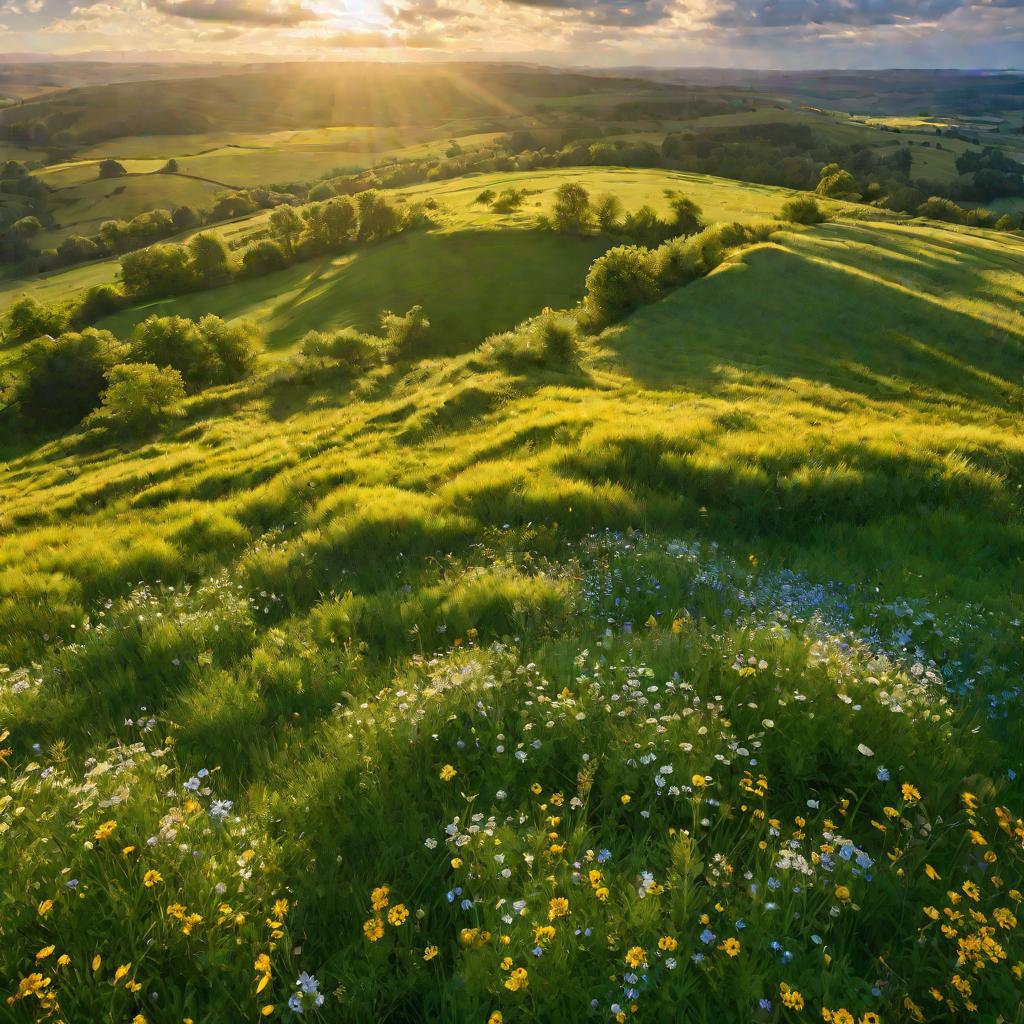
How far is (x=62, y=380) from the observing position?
48.2m

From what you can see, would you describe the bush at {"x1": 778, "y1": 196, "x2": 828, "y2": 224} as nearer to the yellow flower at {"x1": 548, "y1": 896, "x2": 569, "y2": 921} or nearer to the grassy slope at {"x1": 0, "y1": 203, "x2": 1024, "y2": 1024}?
the grassy slope at {"x1": 0, "y1": 203, "x2": 1024, "y2": 1024}

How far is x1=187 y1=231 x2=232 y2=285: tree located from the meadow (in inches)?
3125

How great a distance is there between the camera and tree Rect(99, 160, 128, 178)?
16585 centimetres

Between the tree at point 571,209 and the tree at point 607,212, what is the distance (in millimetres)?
1078

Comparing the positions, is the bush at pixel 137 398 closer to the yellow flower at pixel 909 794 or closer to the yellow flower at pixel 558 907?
the yellow flower at pixel 558 907

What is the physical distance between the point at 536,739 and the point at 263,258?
9257cm

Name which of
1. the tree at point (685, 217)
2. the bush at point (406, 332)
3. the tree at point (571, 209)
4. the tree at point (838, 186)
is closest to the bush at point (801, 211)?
the tree at point (685, 217)

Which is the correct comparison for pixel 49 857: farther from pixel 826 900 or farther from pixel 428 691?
pixel 826 900

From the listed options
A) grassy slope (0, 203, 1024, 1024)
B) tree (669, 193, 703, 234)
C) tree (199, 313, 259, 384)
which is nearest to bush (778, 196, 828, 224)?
tree (669, 193, 703, 234)

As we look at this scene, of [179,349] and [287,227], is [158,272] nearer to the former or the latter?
[287,227]

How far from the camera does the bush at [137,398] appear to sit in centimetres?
3503

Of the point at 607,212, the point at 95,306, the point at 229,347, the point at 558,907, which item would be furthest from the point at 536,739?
the point at 95,306

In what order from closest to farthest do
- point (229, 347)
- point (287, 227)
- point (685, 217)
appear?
point (229, 347) → point (685, 217) → point (287, 227)

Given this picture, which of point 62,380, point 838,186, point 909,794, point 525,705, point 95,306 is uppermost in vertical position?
point 909,794
